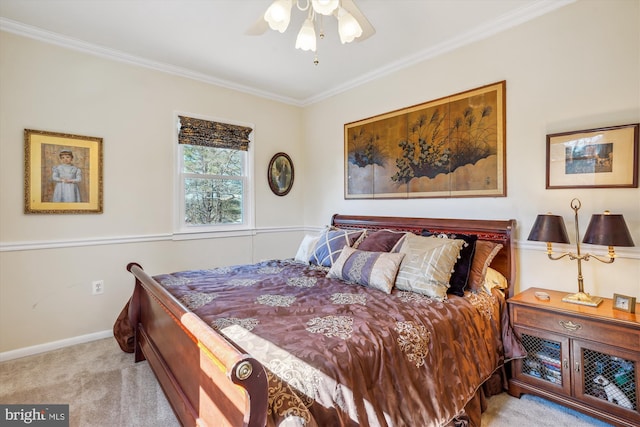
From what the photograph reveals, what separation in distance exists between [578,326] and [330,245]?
5.99ft

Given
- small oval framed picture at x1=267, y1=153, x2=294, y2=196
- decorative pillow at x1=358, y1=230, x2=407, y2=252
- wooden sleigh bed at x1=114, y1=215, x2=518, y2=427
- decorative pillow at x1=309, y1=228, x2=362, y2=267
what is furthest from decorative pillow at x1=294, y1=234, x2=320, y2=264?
small oval framed picture at x1=267, y1=153, x2=294, y2=196

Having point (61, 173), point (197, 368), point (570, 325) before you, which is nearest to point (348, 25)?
point (197, 368)

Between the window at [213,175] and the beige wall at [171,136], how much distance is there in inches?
6.4

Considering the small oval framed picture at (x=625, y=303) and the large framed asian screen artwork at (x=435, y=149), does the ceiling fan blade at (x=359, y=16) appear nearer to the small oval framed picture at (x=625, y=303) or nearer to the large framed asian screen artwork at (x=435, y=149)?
the large framed asian screen artwork at (x=435, y=149)

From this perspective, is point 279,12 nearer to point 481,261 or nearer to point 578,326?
point 481,261

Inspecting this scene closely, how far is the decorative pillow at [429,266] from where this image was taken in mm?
2096

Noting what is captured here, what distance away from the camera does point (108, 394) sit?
2.10 metres

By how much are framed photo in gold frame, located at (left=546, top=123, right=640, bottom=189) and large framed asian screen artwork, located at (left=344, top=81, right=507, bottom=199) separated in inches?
14.0

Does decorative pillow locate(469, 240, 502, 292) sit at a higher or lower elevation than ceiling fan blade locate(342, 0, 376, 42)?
lower

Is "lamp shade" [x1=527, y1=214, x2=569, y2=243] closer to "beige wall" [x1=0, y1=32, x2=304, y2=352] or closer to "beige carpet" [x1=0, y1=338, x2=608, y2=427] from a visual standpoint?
"beige carpet" [x1=0, y1=338, x2=608, y2=427]

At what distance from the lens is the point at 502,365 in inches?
82.7

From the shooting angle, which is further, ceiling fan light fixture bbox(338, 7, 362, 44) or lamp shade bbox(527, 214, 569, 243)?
lamp shade bbox(527, 214, 569, 243)

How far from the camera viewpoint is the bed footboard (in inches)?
37.0

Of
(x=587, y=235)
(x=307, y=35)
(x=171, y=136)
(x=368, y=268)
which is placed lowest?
(x=368, y=268)
